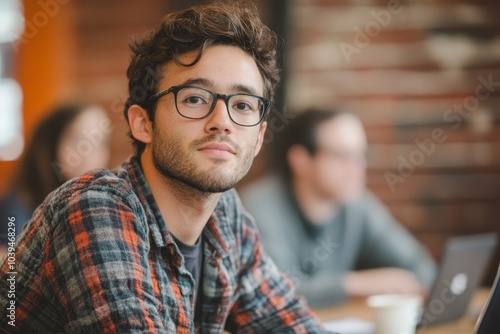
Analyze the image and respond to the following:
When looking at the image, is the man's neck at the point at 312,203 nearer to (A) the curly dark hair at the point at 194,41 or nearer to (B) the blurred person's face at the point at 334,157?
(B) the blurred person's face at the point at 334,157

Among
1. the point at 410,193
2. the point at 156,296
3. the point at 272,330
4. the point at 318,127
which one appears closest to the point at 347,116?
the point at 318,127

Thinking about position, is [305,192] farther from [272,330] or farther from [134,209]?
[134,209]

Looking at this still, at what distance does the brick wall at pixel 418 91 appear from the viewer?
125 inches

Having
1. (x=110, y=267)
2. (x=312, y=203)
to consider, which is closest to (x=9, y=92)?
(x=312, y=203)

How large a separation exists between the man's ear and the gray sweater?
1.13 meters

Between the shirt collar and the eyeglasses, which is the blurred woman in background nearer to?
the shirt collar

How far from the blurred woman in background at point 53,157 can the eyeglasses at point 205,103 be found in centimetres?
108

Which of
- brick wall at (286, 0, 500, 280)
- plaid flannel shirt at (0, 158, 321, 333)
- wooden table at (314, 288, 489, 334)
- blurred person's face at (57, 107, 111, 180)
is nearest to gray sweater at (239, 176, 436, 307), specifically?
wooden table at (314, 288, 489, 334)

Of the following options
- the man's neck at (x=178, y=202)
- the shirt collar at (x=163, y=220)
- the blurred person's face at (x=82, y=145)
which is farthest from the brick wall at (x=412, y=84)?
the man's neck at (x=178, y=202)

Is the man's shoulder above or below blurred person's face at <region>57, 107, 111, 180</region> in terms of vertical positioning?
below

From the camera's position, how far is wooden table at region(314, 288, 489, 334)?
1836 mm

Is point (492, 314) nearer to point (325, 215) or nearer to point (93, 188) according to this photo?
point (93, 188)

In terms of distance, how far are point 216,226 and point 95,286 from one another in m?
0.33

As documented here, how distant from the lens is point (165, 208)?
4.00ft
